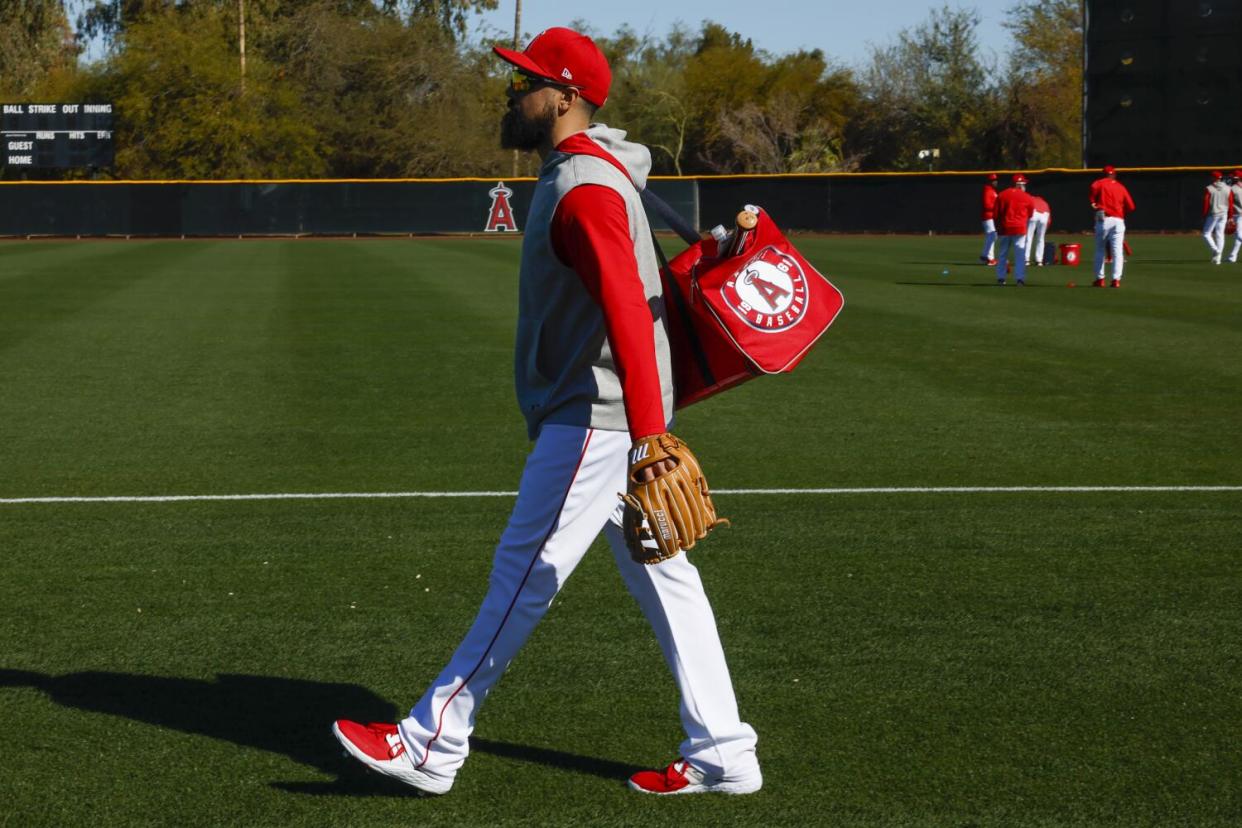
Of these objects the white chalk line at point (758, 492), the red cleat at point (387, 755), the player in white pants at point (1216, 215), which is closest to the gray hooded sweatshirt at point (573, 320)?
the red cleat at point (387, 755)

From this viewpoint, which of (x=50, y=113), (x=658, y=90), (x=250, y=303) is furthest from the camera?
(x=658, y=90)

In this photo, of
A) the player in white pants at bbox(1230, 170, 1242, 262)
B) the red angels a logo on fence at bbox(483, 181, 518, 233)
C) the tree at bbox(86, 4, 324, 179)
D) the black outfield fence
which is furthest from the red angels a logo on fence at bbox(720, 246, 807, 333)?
the tree at bbox(86, 4, 324, 179)

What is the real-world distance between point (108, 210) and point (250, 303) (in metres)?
28.4

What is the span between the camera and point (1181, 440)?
9016mm

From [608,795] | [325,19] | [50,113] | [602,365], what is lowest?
[608,795]

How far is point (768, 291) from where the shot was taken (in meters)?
3.52

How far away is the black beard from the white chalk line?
13.3 feet

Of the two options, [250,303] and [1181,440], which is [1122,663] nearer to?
[1181,440]

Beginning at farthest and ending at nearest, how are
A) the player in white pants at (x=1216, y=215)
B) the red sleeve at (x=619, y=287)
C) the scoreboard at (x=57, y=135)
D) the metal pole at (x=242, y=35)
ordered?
the metal pole at (x=242, y=35)
the scoreboard at (x=57, y=135)
the player in white pants at (x=1216, y=215)
the red sleeve at (x=619, y=287)

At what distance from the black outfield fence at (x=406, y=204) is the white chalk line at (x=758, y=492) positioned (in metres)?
37.5

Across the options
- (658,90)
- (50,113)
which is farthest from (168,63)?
(658,90)

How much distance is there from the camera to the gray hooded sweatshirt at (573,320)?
341 cm

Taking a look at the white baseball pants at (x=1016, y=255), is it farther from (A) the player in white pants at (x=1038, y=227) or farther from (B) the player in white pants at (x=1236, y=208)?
(B) the player in white pants at (x=1236, y=208)

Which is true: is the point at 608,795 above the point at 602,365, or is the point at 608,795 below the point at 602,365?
below
